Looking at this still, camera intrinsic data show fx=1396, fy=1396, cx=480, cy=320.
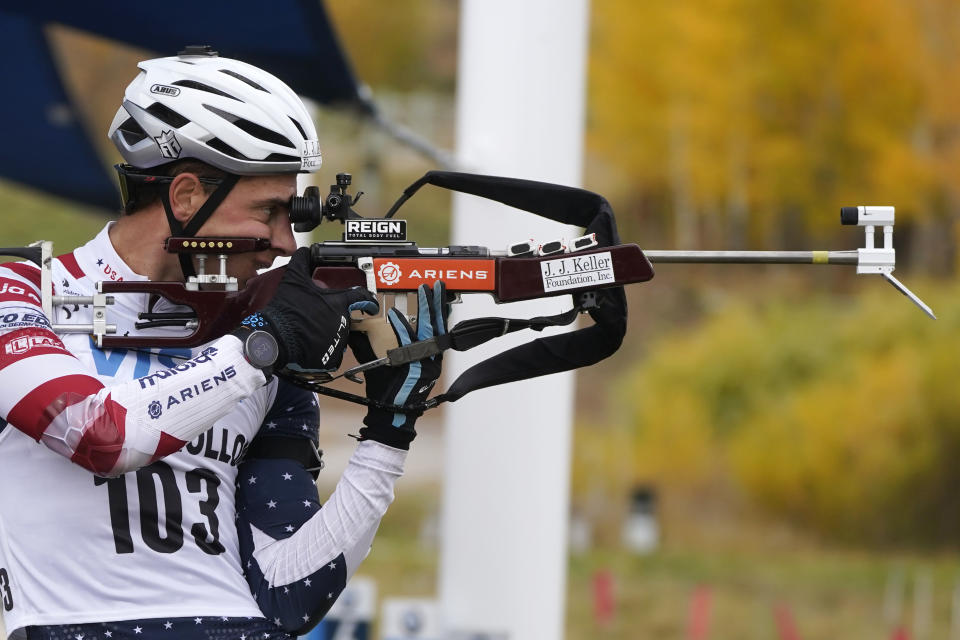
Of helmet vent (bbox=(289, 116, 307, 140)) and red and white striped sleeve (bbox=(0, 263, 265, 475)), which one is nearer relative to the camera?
red and white striped sleeve (bbox=(0, 263, 265, 475))

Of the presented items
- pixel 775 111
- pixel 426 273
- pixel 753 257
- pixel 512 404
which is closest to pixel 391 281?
pixel 426 273

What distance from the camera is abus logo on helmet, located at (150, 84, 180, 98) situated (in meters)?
2.83

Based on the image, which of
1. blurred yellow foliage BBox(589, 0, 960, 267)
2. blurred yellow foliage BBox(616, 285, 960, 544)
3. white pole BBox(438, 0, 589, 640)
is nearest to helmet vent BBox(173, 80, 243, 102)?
white pole BBox(438, 0, 589, 640)

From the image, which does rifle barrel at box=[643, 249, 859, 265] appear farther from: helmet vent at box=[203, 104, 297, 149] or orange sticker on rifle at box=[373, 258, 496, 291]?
helmet vent at box=[203, 104, 297, 149]

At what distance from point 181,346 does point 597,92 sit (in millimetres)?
26186

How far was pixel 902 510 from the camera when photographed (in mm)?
A: 14758

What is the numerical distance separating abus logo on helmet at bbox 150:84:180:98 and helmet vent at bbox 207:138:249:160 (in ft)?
0.45

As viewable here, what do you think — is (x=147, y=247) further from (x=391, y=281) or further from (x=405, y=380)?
(x=405, y=380)

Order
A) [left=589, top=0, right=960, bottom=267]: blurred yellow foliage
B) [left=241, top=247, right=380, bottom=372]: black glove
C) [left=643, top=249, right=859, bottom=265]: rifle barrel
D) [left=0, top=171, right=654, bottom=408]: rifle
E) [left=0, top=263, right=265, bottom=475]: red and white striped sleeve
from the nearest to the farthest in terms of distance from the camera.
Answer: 1. [left=0, top=263, right=265, bottom=475]: red and white striped sleeve
2. [left=241, top=247, right=380, bottom=372]: black glove
3. [left=0, top=171, right=654, bottom=408]: rifle
4. [left=643, top=249, right=859, bottom=265]: rifle barrel
5. [left=589, top=0, right=960, bottom=267]: blurred yellow foliage

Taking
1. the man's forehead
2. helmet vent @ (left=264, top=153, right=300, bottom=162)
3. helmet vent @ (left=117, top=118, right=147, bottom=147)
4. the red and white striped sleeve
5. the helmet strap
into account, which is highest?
helmet vent @ (left=117, top=118, right=147, bottom=147)

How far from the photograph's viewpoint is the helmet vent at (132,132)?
2.85m

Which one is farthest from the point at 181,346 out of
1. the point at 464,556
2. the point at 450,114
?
the point at 450,114

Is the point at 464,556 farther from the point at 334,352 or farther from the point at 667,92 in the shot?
the point at 667,92

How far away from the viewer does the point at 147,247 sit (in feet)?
9.50
